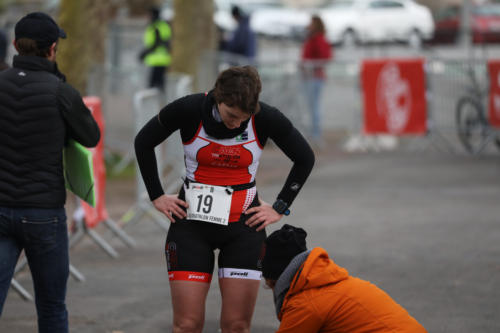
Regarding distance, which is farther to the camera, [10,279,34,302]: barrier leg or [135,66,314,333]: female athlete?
[10,279,34,302]: barrier leg

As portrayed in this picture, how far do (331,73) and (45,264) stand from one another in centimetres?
1389

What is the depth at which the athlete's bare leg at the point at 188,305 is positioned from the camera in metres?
4.59

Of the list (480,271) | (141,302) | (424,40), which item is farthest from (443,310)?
A: (424,40)

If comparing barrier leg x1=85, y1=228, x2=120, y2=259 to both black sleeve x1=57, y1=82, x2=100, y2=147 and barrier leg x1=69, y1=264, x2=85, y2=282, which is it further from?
black sleeve x1=57, y1=82, x2=100, y2=147

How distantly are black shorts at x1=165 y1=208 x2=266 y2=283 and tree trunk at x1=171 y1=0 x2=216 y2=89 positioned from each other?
1110 centimetres

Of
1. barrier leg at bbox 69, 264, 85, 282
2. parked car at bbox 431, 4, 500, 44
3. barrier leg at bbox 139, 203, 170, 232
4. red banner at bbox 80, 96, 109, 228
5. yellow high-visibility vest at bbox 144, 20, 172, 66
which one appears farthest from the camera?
parked car at bbox 431, 4, 500, 44

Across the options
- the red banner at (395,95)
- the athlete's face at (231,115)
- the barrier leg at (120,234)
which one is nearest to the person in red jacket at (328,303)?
the athlete's face at (231,115)

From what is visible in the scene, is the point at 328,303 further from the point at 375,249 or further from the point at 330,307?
the point at 375,249

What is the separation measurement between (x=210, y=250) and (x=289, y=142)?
699 mm

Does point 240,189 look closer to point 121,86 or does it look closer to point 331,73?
point 121,86

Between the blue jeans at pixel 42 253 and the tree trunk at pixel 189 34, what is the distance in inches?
439

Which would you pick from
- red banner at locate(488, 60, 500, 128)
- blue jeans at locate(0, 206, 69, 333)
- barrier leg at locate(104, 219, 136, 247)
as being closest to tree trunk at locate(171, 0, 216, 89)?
red banner at locate(488, 60, 500, 128)

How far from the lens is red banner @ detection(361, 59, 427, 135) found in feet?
50.2

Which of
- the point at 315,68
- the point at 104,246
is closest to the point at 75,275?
the point at 104,246
